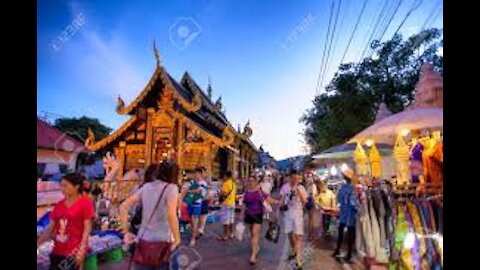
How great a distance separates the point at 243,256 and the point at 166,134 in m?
9.56

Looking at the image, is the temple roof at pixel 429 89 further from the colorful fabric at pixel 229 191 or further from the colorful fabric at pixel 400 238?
the colorful fabric at pixel 229 191

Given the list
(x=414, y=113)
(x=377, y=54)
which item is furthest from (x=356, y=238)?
(x=377, y=54)

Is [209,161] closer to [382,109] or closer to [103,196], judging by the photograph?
[103,196]

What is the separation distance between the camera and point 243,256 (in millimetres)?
7254

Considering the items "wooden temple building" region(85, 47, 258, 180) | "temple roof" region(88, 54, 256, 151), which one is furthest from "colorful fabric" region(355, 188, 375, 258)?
"temple roof" region(88, 54, 256, 151)

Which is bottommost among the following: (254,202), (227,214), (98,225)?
(98,225)

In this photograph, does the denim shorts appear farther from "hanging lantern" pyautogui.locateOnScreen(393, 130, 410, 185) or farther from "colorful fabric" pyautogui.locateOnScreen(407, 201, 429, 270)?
"colorful fabric" pyautogui.locateOnScreen(407, 201, 429, 270)

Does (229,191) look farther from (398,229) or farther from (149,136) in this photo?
(149,136)

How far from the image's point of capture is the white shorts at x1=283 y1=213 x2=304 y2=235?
6320 millimetres

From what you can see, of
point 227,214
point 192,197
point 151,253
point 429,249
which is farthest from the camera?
point 227,214

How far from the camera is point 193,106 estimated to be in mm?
14859

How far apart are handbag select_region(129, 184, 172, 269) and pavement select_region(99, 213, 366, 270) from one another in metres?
2.68

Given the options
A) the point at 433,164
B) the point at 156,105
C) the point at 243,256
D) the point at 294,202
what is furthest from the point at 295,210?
the point at 156,105

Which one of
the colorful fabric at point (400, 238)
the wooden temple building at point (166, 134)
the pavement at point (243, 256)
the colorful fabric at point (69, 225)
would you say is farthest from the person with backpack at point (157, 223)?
the wooden temple building at point (166, 134)
